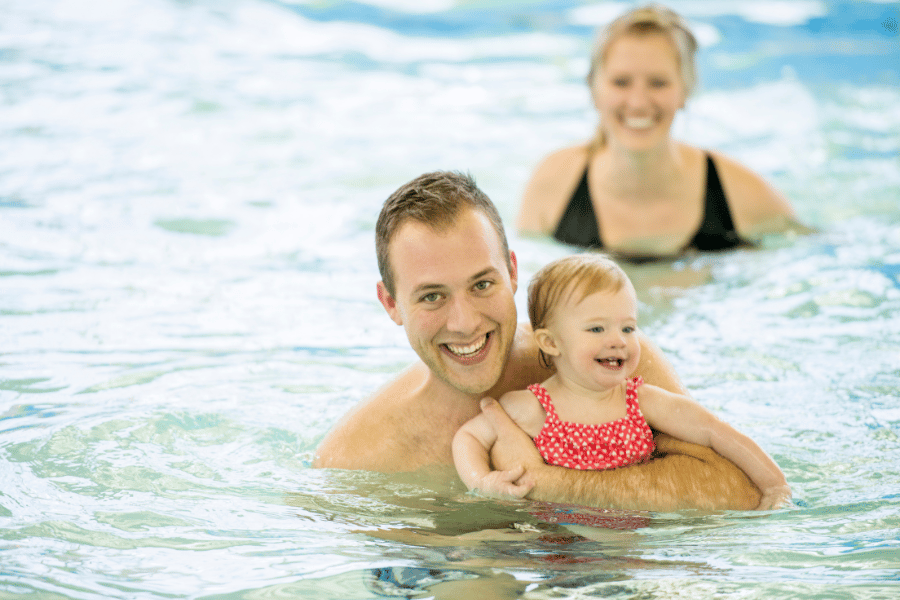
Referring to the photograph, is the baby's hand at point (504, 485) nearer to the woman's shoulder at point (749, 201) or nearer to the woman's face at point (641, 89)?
the woman's face at point (641, 89)

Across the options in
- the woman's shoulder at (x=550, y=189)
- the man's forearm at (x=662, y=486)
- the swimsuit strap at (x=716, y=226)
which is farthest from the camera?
the woman's shoulder at (x=550, y=189)

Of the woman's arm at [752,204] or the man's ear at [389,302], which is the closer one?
the man's ear at [389,302]

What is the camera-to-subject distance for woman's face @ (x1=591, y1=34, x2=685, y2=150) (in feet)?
19.4

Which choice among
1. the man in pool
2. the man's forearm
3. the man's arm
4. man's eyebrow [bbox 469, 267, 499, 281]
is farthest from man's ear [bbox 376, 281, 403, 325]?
the man's forearm

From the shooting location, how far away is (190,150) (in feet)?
28.6

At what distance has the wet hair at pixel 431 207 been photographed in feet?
10.6

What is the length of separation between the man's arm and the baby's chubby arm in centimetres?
6

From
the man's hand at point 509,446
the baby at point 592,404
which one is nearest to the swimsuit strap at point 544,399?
the baby at point 592,404

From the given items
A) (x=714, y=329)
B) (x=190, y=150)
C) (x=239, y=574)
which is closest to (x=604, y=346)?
(x=239, y=574)

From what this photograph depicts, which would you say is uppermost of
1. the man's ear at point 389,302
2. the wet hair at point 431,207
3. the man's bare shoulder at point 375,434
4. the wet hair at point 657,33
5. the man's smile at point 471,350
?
the wet hair at point 657,33

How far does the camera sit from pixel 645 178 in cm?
638

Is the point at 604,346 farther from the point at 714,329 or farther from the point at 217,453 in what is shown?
the point at 714,329

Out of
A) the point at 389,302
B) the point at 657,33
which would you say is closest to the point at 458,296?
the point at 389,302

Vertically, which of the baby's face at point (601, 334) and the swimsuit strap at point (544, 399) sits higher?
the baby's face at point (601, 334)
